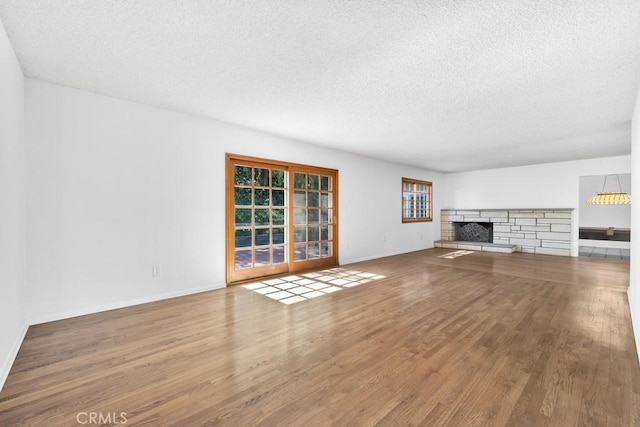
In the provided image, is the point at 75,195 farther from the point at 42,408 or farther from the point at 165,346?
the point at 42,408

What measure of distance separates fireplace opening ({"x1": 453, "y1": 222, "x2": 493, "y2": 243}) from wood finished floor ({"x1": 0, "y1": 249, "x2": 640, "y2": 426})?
5046 millimetres

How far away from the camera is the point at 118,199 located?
10.6ft

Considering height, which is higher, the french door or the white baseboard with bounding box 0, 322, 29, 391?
the french door

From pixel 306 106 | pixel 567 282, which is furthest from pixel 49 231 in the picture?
pixel 567 282

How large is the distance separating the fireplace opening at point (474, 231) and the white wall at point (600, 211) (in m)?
3.23

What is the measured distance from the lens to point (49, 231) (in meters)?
2.84

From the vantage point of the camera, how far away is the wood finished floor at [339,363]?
157cm

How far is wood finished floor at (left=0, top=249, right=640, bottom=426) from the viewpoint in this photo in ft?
5.15

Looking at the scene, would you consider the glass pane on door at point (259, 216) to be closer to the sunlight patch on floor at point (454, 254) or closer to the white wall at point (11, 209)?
the white wall at point (11, 209)

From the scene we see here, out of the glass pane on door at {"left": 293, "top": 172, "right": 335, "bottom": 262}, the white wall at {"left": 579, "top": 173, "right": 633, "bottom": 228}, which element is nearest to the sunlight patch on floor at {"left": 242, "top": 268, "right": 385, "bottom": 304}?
the glass pane on door at {"left": 293, "top": 172, "right": 335, "bottom": 262}

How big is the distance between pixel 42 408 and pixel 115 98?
2.98 meters

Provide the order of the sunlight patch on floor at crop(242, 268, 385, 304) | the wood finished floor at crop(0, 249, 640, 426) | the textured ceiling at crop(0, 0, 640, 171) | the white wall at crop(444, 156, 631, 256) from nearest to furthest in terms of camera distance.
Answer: the wood finished floor at crop(0, 249, 640, 426)
the textured ceiling at crop(0, 0, 640, 171)
the sunlight patch on floor at crop(242, 268, 385, 304)
the white wall at crop(444, 156, 631, 256)

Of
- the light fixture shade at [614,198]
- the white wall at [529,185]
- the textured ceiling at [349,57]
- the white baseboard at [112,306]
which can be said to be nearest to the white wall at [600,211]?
the white wall at [529,185]

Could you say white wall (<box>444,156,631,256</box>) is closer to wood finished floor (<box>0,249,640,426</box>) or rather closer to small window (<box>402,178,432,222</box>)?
→ small window (<box>402,178,432,222</box>)
